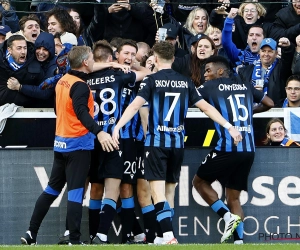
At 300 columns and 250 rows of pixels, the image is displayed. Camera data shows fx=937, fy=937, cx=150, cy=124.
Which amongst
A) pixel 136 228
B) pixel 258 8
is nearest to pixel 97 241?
pixel 136 228

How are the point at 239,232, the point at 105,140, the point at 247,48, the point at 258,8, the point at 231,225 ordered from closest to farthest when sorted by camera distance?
the point at 105,140 → the point at 231,225 → the point at 239,232 → the point at 247,48 → the point at 258,8

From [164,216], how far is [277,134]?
7.79 ft

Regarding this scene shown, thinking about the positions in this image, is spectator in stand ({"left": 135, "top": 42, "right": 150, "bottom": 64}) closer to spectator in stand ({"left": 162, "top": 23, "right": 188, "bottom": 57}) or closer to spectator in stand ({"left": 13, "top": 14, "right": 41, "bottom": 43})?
spectator in stand ({"left": 162, "top": 23, "right": 188, "bottom": 57})

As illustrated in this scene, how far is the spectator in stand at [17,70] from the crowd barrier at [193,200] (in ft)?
2.33

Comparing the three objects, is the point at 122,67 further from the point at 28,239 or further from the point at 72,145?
the point at 28,239

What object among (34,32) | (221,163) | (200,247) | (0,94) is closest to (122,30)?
(34,32)

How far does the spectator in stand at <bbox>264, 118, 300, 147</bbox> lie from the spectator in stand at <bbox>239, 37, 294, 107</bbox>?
0.99m

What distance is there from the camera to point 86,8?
1513cm

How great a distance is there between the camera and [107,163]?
10984 millimetres

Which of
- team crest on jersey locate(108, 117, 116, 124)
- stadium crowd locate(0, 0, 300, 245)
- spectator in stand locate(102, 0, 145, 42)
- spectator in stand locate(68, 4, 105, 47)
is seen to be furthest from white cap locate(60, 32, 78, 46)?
team crest on jersey locate(108, 117, 116, 124)

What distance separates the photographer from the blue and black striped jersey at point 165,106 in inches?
420

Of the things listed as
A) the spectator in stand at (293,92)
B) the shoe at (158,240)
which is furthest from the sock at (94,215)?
the spectator in stand at (293,92)

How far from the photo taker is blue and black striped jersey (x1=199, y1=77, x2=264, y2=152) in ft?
36.7

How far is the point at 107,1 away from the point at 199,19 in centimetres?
160
